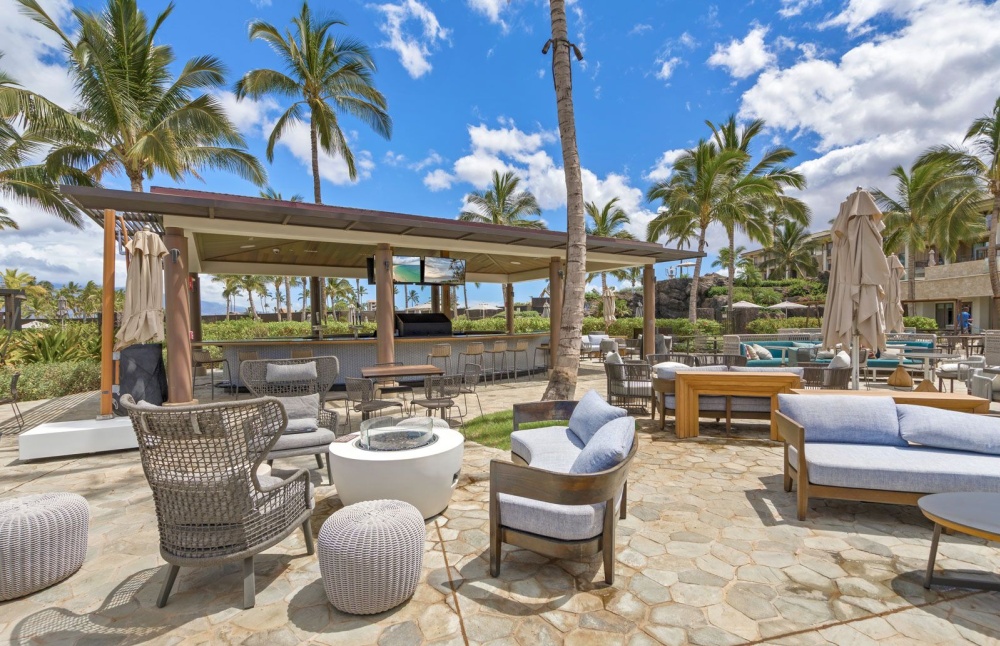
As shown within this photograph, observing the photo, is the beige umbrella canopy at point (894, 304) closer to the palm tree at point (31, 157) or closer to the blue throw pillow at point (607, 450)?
the blue throw pillow at point (607, 450)

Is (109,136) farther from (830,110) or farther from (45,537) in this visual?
(830,110)

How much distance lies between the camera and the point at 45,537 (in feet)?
8.34

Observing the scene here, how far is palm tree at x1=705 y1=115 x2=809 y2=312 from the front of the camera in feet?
53.7

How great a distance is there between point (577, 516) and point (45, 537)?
9.98 feet

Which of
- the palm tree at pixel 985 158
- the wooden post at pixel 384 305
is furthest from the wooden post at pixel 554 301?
the palm tree at pixel 985 158

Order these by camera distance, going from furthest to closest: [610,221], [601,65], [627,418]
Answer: [610,221] < [601,65] < [627,418]

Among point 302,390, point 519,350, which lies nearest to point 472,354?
point 519,350

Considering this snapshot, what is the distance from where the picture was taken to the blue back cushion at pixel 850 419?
142 inches

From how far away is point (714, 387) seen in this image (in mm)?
5559

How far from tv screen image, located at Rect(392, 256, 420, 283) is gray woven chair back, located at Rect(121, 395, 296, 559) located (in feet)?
29.7

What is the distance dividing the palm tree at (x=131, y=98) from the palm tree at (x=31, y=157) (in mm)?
404

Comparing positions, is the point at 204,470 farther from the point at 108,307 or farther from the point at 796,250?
the point at 796,250

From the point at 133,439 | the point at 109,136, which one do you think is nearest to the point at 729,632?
the point at 133,439

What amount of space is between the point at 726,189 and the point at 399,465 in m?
17.6
